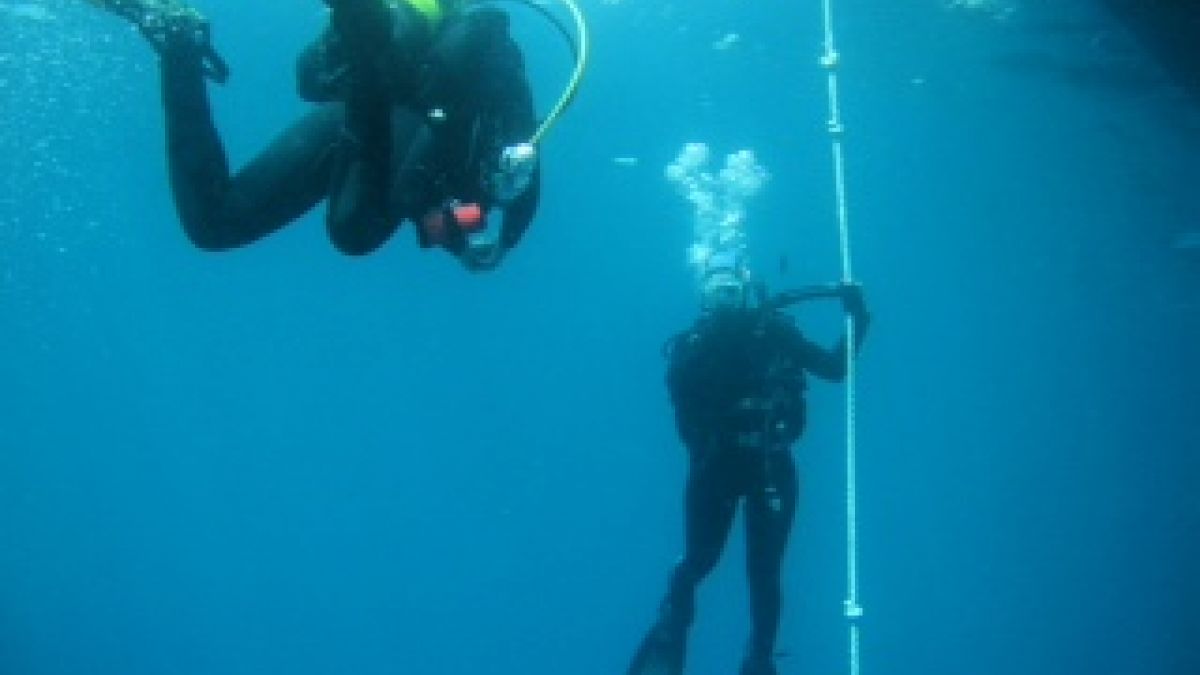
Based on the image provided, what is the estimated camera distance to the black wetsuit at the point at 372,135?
3.53m

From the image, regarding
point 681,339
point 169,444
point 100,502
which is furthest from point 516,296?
point 100,502

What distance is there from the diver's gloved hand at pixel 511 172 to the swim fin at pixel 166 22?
4.05ft

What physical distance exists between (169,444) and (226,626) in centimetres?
2535

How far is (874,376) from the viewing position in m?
88.4

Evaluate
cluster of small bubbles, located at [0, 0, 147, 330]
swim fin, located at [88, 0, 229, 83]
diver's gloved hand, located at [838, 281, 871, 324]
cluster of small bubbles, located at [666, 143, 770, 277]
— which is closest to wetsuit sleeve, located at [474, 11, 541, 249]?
swim fin, located at [88, 0, 229, 83]

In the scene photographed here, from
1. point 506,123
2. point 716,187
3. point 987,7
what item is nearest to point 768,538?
point 506,123

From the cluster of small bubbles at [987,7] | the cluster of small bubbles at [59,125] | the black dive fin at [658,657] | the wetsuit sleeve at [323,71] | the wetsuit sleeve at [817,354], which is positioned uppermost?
the cluster of small bubbles at [59,125]

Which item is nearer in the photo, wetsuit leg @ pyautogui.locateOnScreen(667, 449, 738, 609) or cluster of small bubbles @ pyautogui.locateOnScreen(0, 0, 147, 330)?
wetsuit leg @ pyautogui.locateOnScreen(667, 449, 738, 609)

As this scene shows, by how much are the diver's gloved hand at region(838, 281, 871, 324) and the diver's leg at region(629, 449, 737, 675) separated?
5.08 ft

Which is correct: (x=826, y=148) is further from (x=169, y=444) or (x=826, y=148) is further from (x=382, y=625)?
(x=169, y=444)

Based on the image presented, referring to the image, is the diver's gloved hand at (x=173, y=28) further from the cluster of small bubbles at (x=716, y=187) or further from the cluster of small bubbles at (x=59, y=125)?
the cluster of small bubbles at (x=716, y=187)

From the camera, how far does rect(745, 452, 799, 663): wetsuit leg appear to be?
26.0ft

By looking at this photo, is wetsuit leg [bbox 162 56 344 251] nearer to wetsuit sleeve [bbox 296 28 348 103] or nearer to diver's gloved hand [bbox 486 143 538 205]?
wetsuit sleeve [bbox 296 28 348 103]

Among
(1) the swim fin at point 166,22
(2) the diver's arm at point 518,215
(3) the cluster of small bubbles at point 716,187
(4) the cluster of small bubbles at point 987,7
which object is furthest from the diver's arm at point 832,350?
(3) the cluster of small bubbles at point 716,187
